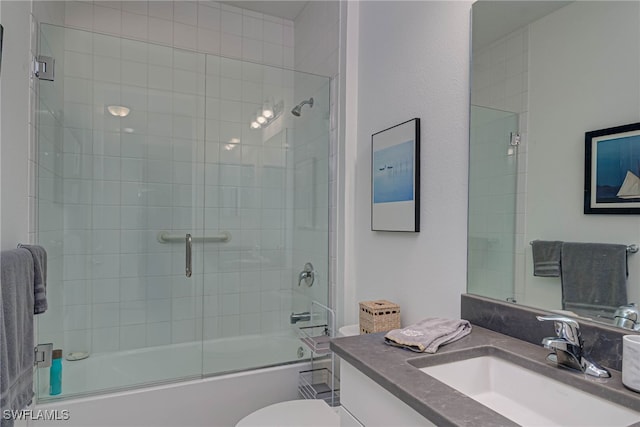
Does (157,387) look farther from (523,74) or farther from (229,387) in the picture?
(523,74)

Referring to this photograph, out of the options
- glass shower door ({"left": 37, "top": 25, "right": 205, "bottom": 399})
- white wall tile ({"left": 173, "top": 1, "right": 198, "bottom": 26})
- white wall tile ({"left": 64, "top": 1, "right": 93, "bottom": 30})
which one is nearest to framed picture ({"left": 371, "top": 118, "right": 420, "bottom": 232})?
glass shower door ({"left": 37, "top": 25, "right": 205, "bottom": 399})

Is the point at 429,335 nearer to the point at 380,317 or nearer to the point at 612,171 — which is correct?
the point at 380,317

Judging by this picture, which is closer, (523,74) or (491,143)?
(523,74)

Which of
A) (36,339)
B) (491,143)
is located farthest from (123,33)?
→ (491,143)

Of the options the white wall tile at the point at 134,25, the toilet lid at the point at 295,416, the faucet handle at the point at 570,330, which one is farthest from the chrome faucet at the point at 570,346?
the white wall tile at the point at 134,25

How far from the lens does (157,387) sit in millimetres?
1877

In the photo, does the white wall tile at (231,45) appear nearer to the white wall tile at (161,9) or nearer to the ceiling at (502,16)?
the white wall tile at (161,9)

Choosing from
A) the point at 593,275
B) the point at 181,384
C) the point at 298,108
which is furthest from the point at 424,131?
the point at 181,384

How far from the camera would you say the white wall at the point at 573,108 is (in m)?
0.86

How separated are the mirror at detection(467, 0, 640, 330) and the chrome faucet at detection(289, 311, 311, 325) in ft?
4.53

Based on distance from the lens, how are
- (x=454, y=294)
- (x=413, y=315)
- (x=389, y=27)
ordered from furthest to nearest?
(x=389, y=27) → (x=413, y=315) → (x=454, y=294)

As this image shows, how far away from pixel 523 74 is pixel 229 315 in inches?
89.1

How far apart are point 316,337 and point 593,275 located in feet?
5.17

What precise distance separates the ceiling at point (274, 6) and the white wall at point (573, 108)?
214cm
